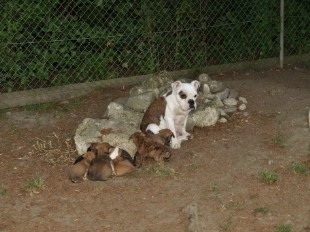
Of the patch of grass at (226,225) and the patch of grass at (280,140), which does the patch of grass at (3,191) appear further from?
the patch of grass at (280,140)

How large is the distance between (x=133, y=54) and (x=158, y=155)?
395 centimetres

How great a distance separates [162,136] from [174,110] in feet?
1.92

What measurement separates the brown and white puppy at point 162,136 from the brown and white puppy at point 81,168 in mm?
958

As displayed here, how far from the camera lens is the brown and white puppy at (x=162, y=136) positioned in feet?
23.2

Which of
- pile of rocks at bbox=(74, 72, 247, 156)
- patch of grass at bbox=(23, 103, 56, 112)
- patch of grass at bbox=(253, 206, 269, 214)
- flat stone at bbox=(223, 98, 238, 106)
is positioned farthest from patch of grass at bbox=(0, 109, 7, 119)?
patch of grass at bbox=(253, 206, 269, 214)

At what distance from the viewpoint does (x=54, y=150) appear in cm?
736

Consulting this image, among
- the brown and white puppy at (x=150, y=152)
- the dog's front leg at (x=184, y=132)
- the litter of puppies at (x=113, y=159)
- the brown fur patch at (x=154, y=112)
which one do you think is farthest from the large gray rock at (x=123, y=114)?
the brown and white puppy at (x=150, y=152)

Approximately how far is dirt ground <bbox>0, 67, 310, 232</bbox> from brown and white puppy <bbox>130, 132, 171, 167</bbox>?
0.13m

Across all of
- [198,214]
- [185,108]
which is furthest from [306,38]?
[198,214]

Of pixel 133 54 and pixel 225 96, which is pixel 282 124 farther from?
pixel 133 54

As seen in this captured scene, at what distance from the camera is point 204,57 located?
10922 mm

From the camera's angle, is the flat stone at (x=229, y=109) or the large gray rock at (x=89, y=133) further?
the flat stone at (x=229, y=109)

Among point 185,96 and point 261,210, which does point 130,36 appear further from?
point 261,210

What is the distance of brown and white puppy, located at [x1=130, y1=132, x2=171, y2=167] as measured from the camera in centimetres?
672
